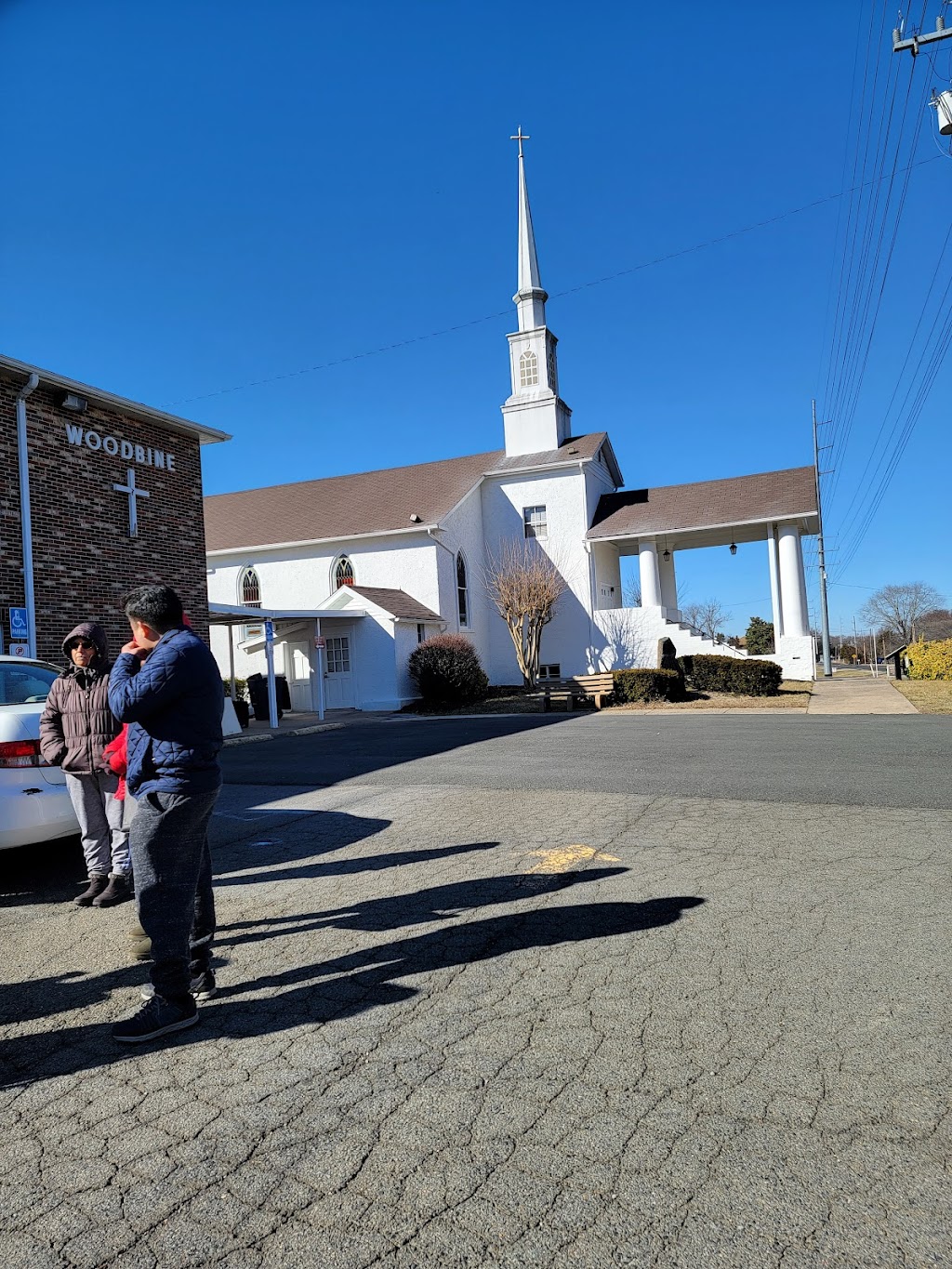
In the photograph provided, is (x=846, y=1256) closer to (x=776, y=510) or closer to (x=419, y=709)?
(x=419, y=709)

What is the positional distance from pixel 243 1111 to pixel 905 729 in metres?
12.9

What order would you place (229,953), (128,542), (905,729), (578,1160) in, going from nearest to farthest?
(578,1160) < (229,953) < (905,729) < (128,542)

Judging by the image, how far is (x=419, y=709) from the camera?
2422cm

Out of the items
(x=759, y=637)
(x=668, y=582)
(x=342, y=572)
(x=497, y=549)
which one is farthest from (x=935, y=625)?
(x=342, y=572)

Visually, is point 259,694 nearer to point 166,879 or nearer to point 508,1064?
point 166,879

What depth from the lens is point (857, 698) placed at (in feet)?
66.8

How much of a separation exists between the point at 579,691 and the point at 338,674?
7.70 m

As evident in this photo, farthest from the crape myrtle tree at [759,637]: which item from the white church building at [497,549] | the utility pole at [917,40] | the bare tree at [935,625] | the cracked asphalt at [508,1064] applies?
the cracked asphalt at [508,1064]

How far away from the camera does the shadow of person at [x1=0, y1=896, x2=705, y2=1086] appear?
330 centimetres

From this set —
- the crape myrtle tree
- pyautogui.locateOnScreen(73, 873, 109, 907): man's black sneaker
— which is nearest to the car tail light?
pyautogui.locateOnScreen(73, 873, 109, 907): man's black sneaker

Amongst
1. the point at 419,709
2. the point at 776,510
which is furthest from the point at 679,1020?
the point at 776,510

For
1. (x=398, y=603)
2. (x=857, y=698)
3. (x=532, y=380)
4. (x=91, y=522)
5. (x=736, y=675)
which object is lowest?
(x=857, y=698)

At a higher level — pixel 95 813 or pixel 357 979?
pixel 95 813

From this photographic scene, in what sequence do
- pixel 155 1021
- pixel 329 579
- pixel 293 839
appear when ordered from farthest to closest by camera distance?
pixel 329 579 < pixel 293 839 < pixel 155 1021
